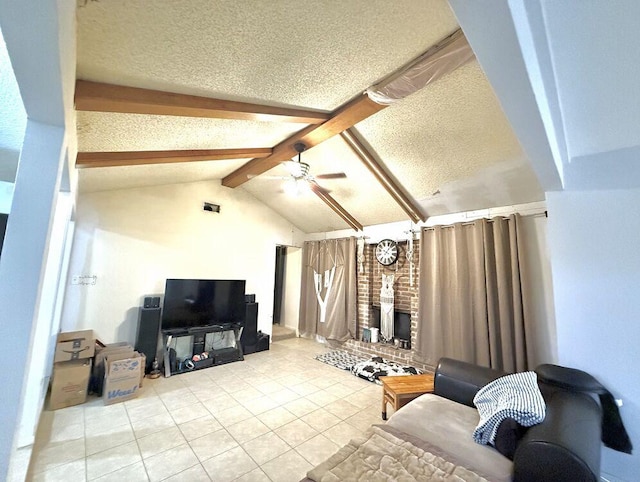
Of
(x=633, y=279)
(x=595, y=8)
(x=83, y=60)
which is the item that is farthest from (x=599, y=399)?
(x=83, y=60)

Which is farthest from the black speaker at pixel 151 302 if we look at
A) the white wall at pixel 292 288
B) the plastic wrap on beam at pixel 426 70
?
the plastic wrap on beam at pixel 426 70

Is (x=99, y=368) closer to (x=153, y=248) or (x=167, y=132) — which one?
(x=153, y=248)

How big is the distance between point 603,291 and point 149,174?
4.71m

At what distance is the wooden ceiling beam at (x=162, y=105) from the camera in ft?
5.03

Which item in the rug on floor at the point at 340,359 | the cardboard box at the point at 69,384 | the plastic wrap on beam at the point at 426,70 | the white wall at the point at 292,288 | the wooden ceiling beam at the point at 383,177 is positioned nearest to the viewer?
the plastic wrap on beam at the point at 426,70

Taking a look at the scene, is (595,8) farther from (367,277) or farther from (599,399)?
(367,277)

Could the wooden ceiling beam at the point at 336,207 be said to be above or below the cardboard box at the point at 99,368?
above

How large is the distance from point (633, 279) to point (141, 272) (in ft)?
16.9

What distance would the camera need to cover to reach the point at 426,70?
5.94 ft

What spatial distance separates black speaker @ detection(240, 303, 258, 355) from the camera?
4.38 metres

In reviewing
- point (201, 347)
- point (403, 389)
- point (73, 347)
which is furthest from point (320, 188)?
point (73, 347)

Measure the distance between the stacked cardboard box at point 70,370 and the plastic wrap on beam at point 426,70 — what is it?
386 centimetres

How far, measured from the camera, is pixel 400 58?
1.79m

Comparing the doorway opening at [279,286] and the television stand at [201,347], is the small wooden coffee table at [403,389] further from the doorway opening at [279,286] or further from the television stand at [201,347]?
the doorway opening at [279,286]
